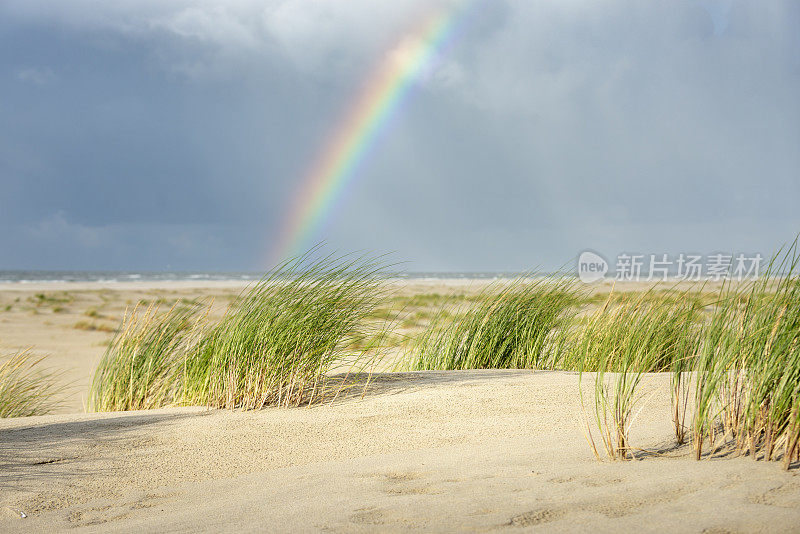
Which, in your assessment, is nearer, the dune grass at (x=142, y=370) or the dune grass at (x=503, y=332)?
the dune grass at (x=142, y=370)

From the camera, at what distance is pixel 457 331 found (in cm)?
672

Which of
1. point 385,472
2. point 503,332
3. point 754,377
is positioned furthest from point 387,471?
point 503,332

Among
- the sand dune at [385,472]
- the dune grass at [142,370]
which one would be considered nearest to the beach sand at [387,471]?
the sand dune at [385,472]

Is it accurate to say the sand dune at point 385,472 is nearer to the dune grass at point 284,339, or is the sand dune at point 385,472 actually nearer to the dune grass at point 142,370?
the dune grass at point 284,339

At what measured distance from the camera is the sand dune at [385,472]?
86.7 inches

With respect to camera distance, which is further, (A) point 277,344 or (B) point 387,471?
(A) point 277,344

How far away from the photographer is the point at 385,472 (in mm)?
2949

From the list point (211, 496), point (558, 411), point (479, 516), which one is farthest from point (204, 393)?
point (479, 516)

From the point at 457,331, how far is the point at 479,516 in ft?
14.9

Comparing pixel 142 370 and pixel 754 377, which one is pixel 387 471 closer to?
pixel 754 377

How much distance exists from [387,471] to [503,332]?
3.82 meters

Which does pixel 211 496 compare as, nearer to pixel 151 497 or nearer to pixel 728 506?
pixel 151 497

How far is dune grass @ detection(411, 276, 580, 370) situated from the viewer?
6.59 m

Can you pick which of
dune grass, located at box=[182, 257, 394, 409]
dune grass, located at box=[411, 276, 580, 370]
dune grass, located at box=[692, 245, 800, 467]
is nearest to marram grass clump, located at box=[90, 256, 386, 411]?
dune grass, located at box=[182, 257, 394, 409]
